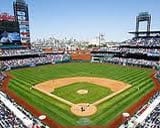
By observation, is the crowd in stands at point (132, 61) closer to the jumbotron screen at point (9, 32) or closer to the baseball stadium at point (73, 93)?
the baseball stadium at point (73, 93)

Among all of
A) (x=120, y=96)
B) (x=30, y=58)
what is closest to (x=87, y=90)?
(x=120, y=96)

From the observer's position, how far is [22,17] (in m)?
70.1

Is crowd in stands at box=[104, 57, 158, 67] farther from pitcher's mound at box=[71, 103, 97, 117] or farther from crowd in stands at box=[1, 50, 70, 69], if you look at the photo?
pitcher's mound at box=[71, 103, 97, 117]

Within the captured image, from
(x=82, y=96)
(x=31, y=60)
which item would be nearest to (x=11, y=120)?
(x=82, y=96)

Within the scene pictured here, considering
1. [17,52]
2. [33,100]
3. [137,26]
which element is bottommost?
[33,100]

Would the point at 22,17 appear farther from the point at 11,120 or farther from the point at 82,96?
the point at 11,120

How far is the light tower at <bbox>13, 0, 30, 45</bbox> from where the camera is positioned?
6912 centimetres

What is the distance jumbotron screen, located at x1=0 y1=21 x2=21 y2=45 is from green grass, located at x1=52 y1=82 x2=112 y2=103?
1506 inches

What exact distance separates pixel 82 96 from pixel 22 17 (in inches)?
1946

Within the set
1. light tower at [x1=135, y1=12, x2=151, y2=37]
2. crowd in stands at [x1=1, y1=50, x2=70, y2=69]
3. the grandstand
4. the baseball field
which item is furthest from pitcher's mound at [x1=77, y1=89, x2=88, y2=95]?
light tower at [x1=135, y1=12, x2=151, y2=37]

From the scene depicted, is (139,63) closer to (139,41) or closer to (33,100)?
(139,41)

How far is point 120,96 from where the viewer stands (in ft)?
104

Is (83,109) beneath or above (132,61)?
beneath

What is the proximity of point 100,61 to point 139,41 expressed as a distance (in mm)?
16672
